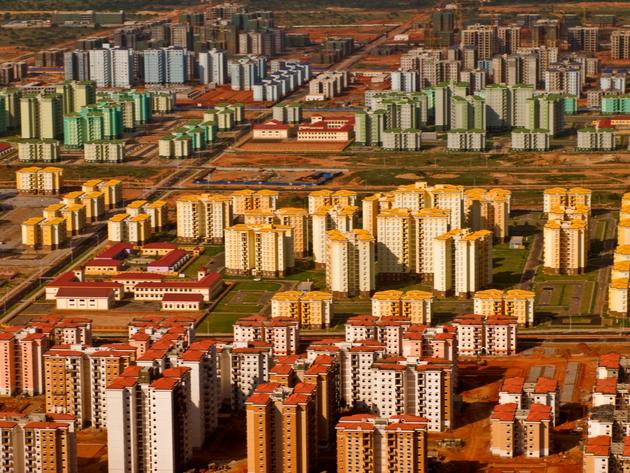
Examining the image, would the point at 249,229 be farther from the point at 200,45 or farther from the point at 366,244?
the point at 200,45

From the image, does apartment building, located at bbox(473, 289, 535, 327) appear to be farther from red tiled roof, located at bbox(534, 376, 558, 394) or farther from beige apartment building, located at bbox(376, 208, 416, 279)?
red tiled roof, located at bbox(534, 376, 558, 394)

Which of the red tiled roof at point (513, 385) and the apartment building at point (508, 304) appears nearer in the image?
the red tiled roof at point (513, 385)

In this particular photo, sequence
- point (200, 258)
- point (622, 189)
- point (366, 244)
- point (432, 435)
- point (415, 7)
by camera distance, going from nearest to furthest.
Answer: point (432, 435)
point (366, 244)
point (200, 258)
point (622, 189)
point (415, 7)

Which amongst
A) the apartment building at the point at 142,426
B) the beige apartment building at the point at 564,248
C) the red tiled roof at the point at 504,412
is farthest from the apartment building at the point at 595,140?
the apartment building at the point at 142,426

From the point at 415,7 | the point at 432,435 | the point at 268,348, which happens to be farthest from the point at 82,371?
the point at 415,7

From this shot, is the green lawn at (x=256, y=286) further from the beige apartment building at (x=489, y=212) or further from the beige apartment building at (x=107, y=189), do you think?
the beige apartment building at (x=107, y=189)

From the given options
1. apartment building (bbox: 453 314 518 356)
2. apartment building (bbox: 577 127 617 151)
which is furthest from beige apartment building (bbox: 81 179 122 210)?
apartment building (bbox: 453 314 518 356)

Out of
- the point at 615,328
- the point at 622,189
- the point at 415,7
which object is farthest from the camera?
the point at 415,7
